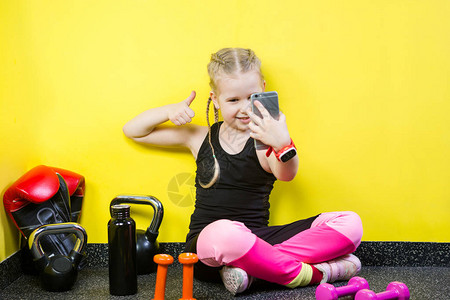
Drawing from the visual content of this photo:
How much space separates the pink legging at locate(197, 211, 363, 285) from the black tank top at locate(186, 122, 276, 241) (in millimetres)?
138

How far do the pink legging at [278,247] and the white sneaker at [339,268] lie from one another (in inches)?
0.7

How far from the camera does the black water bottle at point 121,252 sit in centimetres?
119

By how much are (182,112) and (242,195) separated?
0.28 metres

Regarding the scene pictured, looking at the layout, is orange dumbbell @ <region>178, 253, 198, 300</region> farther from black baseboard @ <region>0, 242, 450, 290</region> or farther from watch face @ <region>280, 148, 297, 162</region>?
black baseboard @ <region>0, 242, 450, 290</region>

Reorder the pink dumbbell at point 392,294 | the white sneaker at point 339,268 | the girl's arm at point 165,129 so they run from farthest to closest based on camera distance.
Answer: the girl's arm at point 165,129 < the white sneaker at point 339,268 < the pink dumbbell at point 392,294

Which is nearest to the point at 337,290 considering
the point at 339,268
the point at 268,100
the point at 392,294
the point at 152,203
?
the point at 392,294

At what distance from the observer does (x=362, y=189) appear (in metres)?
1.53

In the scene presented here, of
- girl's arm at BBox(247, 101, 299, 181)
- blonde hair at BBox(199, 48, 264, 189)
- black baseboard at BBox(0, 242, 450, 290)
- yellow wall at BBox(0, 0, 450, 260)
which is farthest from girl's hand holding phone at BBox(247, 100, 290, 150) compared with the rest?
black baseboard at BBox(0, 242, 450, 290)

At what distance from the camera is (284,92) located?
1506 mm

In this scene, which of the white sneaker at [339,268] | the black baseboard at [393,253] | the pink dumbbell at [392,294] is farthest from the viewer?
the black baseboard at [393,253]

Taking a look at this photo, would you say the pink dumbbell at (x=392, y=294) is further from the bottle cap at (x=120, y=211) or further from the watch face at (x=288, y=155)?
the bottle cap at (x=120, y=211)

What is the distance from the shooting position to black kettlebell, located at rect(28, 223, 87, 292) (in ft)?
4.11

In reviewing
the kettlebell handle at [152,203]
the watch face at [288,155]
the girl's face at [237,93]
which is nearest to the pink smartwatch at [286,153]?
the watch face at [288,155]

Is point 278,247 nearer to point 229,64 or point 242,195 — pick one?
point 242,195
